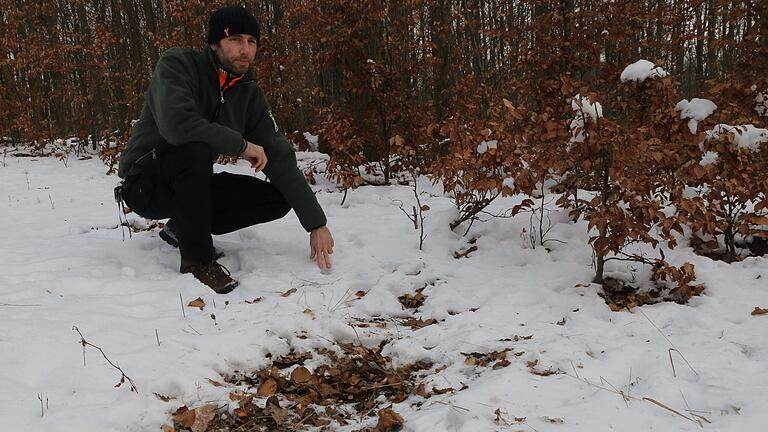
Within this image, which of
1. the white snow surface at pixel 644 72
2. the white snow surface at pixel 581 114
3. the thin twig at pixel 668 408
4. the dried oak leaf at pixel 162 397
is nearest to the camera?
the thin twig at pixel 668 408

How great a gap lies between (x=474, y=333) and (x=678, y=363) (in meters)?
0.87

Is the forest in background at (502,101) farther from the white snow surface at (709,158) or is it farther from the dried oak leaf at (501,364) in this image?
the dried oak leaf at (501,364)

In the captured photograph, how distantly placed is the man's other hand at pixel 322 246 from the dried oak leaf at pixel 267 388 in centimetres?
126

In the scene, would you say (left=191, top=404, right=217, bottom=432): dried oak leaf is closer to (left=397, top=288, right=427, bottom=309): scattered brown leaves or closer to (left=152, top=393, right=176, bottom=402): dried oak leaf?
(left=152, top=393, right=176, bottom=402): dried oak leaf

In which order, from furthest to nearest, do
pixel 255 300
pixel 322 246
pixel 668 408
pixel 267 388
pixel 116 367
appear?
pixel 322 246
pixel 255 300
pixel 267 388
pixel 116 367
pixel 668 408

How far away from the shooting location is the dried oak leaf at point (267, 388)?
2125 millimetres

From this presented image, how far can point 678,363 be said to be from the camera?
2111mm

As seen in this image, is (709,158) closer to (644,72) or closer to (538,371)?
(644,72)

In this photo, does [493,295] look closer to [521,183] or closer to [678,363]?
[521,183]

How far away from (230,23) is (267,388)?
6.71ft

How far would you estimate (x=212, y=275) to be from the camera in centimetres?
312

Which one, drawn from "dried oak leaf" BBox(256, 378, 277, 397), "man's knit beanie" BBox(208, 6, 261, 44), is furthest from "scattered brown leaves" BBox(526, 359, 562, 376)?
"man's knit beanie" BBox(208, 6, 261, 44)

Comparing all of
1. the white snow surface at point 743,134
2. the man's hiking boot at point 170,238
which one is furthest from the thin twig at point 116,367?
the white snow surface at point 743,134

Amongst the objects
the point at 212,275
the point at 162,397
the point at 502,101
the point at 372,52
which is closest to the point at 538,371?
the point at 162,397
